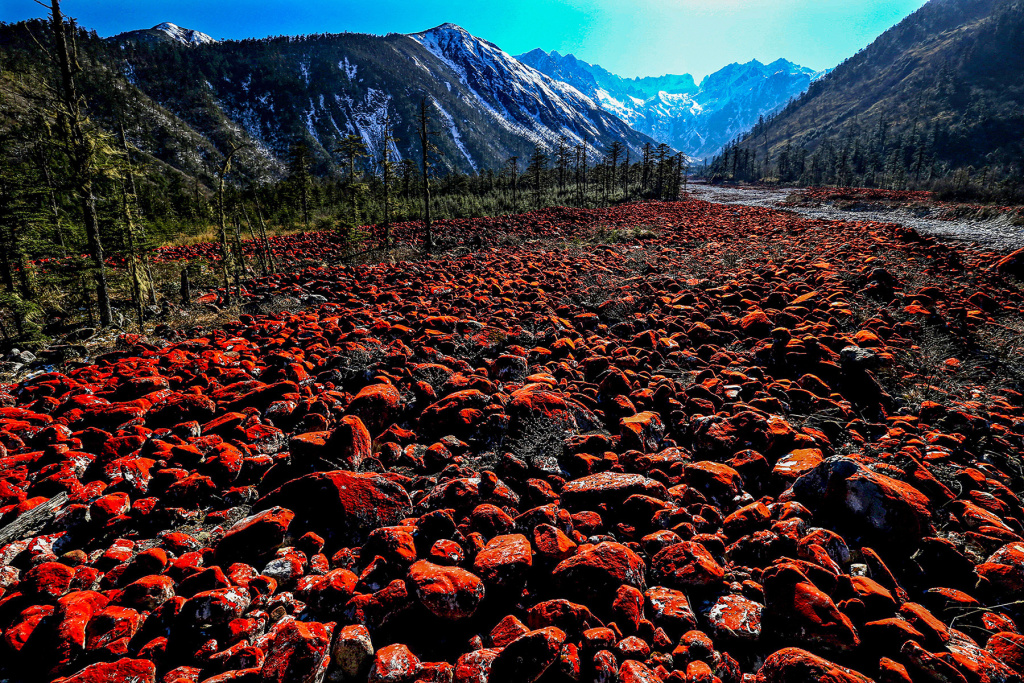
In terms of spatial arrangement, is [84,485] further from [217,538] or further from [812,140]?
[812,140]

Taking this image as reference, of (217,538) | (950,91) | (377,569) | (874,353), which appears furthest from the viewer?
(950,91)

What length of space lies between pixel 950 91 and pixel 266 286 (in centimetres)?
19487

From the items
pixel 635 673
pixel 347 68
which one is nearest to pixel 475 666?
pixel 635 673

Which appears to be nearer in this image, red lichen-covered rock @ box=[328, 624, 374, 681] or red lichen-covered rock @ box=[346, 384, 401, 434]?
red lichen-covered rock @ box=[328, 624, 374, 681]

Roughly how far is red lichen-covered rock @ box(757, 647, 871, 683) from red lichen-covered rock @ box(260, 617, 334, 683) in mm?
2390

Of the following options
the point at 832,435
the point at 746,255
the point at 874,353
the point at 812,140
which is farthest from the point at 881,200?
the point at 812,140

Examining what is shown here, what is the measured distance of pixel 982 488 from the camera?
331 centimetres

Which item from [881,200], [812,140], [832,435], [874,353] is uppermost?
[812,140]

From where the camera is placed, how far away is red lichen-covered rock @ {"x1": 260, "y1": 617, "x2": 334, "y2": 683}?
2.00 metres

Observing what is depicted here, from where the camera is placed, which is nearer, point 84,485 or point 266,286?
point 84,485

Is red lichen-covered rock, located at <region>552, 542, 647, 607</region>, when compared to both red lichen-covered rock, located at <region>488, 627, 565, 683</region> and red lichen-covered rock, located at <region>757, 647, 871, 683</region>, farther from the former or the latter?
red lichen-covered rock, located at <region>757, 647, 871, 683</region>

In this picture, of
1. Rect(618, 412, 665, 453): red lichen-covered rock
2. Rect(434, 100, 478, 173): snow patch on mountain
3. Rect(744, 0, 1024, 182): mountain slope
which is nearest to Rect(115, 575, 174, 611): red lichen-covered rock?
Rect(618, 412, 665, 453): red lichen-covered rock

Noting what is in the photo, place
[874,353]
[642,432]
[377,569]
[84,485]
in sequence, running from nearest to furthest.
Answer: [377,569], [84,485], [642,432], [874,353]

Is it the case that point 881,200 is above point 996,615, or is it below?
above
